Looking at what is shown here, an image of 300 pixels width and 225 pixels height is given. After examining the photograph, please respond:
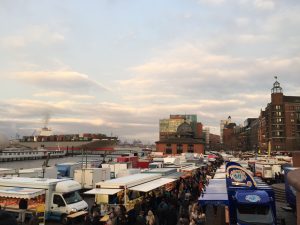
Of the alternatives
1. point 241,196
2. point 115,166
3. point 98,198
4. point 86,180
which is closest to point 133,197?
point 98,198

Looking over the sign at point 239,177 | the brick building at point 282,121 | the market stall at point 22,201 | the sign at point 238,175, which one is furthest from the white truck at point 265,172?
the brick building at point 282,121

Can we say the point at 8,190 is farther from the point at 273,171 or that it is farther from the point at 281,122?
the point at 281,122

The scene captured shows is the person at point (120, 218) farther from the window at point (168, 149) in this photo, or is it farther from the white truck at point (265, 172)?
the window at point (168, 149)

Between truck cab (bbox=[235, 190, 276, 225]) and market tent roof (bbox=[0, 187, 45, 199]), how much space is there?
11.6 metres

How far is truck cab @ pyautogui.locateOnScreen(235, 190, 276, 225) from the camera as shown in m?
14.9

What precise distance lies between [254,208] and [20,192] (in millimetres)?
13353

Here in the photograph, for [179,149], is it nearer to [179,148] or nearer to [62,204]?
[179,148]

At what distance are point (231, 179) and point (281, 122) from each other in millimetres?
128660

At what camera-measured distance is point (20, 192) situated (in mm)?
19406

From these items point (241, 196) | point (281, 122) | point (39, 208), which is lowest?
point (39, 208)

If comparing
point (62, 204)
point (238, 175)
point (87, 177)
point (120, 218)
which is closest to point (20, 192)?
point (62, 204)

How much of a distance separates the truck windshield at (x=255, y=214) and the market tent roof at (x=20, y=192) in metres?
11.7

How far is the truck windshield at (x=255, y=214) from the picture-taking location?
1480cm

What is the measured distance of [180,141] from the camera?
475 feet
